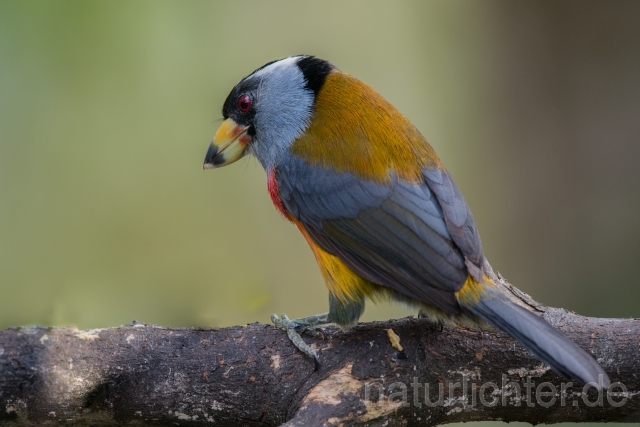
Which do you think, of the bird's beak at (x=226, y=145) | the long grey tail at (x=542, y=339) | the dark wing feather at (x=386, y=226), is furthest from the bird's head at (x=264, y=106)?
the long grey tail at (x=542, y=339)

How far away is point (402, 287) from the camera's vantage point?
8.83 feet

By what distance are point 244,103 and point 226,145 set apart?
0.23 metres

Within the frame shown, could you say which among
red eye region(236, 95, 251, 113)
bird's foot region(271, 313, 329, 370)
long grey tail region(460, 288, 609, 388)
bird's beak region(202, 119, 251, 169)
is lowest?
bird's foot region(271, 313, 329, 370)

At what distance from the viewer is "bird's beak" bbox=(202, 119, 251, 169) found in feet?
11.5

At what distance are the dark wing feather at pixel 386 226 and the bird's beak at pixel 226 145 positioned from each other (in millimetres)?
461

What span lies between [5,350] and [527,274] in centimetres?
401

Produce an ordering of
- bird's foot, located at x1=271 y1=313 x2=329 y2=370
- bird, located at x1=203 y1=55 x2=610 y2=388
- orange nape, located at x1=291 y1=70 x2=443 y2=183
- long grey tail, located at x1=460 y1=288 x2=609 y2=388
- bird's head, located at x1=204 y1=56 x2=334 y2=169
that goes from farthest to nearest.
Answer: bird's head, located at x1=204 y1=56 x2=334 y2=169 < orange nape, located at x1=291 y1=70 x2=443 y2=183 < bird's foot, located at x1=271 y1=313 x2=329 y2=370 < bird, located at x1=203 y1=55 x2=610 y2=388 < long grey tail, located at x1=460 y1=288 x2=609 y2=388

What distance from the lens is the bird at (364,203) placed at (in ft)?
8.51

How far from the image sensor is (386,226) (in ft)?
9.19

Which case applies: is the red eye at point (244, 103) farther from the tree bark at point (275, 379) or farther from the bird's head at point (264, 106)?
the tree bark at point (275, 379)

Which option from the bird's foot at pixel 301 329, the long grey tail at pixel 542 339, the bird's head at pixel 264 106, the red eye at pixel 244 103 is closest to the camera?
the long grey tail at pixel 542 339

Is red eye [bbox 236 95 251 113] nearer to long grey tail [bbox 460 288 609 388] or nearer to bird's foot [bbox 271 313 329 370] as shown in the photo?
bird's foot [bbox 271 313 329 370]

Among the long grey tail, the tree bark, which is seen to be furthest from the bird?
the tree bark

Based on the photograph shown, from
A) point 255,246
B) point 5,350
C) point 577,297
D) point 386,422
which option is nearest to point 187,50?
point 255,246
